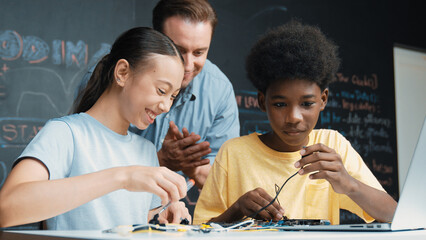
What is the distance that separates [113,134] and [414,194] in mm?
792

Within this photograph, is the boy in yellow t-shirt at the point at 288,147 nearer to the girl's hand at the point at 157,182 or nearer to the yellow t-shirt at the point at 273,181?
the yellow t-shirt at the point at 273,181

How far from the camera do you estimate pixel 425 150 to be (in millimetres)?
900

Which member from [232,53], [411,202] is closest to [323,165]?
[411,202]

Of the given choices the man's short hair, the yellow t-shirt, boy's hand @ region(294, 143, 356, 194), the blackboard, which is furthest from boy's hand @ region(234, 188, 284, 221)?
the blackboard

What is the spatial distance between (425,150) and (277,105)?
0.69 m

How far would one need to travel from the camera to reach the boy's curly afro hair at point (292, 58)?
5.19 feet

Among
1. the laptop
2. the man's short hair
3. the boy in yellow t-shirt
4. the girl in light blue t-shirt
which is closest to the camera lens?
the laptop

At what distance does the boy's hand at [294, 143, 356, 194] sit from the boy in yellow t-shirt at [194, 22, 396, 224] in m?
0.23

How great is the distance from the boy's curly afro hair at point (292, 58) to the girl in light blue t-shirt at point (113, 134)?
366mm

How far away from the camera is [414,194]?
2.98ft

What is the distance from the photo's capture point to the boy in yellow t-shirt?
1528mm

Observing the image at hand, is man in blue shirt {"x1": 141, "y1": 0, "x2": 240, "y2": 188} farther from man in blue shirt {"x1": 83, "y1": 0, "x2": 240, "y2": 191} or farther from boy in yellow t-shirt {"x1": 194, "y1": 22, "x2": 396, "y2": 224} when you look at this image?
boy in yellow t-shirt {"x1": 194, "y1": 22, "x2": 396, "y2": 224}

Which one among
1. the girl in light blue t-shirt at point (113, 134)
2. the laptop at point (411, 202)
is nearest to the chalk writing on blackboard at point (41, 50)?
the girl in light blue t-shirt at point (113, 134)

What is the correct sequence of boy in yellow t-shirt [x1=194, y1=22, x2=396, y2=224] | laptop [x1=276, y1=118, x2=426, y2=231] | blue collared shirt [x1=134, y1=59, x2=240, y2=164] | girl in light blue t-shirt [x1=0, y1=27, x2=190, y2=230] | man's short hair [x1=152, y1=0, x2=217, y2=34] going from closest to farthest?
laptop [x1=276, y1=118, x2=426, y2=231]
girl in light blue t-shirt [x1=0, y1=27, x2=190, y2=230]
boy in yellow t-shirt [x1=194, y1=22, x2=396, y2=224]
man's short hair [x1=152, y1=0, x2=217, y2=34]
blue collared shirt [x1=134, y1=59, x2=240, y2=164]
